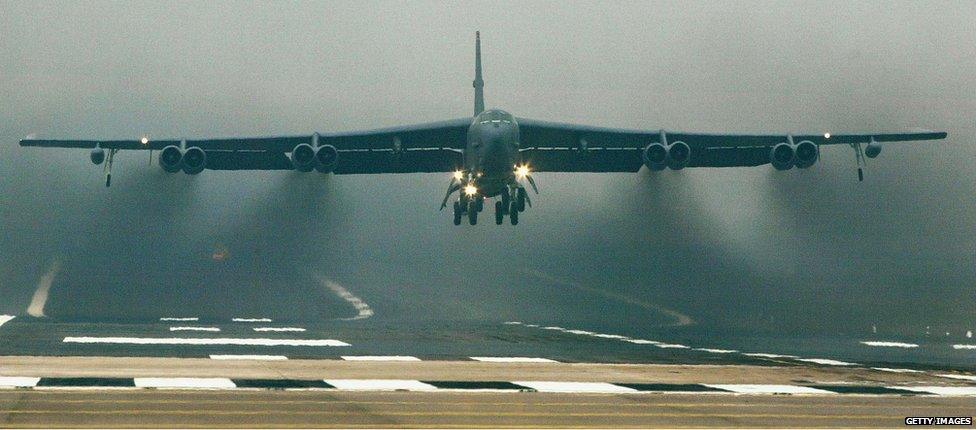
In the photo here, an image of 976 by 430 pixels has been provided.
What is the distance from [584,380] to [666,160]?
2612 cm

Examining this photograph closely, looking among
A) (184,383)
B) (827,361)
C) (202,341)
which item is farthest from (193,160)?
(184,383)

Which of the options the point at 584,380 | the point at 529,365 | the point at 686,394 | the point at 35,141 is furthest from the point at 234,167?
the point at 686,394

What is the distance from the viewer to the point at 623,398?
22.0 metres

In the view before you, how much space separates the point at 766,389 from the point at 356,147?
104 ft

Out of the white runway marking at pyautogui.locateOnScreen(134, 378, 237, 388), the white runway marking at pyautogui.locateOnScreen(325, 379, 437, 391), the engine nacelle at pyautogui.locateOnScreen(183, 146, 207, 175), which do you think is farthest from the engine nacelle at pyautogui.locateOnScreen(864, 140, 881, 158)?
the white runway marking at pyautogui.locateOnScreen(134, 378, 237, 388)

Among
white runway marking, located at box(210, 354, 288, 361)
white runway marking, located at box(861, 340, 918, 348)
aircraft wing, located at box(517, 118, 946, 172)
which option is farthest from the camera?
aircraft wing, located at box(517, 118, 946, 172)

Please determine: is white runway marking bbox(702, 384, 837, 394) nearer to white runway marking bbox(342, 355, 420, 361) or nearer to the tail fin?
white runway marking bbox(342, 355, 420, 361)

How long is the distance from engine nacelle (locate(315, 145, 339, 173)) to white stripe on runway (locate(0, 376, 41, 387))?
26.1m

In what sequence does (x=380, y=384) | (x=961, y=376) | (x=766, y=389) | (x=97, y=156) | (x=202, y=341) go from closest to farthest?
(x=380, y=384) < (x=766, y=389) < (x=961, y=376) < (x=202, y=341) < (x=97, y=156)

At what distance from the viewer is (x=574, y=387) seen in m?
24.0

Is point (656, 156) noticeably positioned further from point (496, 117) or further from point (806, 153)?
point (496, 117)

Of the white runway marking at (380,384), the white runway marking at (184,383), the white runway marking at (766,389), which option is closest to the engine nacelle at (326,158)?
the white runway marking at (380,384)

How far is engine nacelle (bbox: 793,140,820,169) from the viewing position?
168ft

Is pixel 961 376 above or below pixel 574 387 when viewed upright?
above
